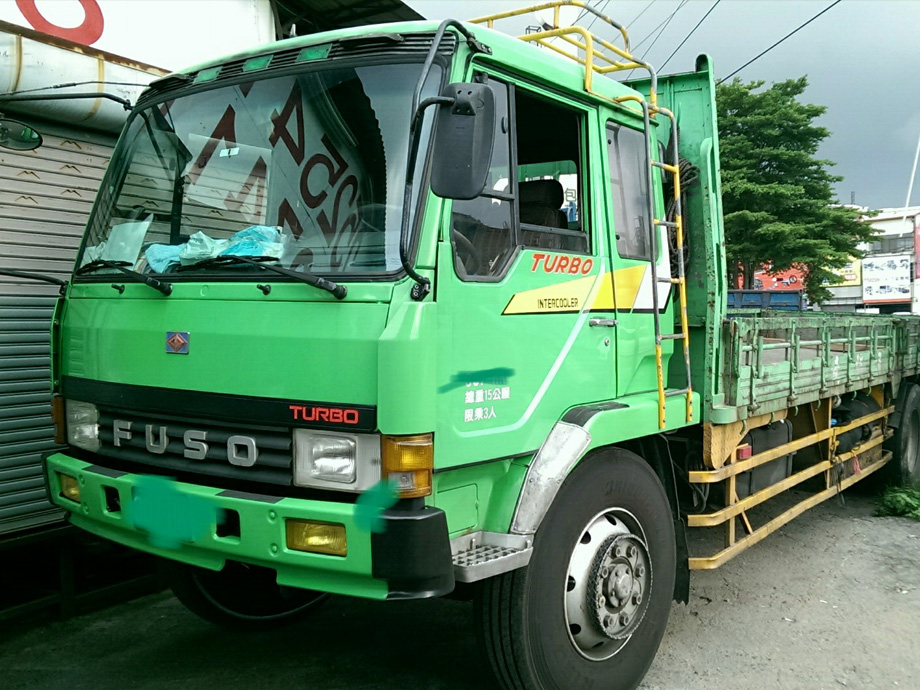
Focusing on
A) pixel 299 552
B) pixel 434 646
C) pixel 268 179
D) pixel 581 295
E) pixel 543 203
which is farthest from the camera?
pixel 434 646

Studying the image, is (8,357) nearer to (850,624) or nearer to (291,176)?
(291,176)

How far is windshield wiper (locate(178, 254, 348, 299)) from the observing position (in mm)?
2547

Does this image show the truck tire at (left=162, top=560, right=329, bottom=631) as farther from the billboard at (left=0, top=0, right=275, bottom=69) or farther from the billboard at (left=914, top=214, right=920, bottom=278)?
the billboard at (left=914, top=214, right=920, bottom=278)

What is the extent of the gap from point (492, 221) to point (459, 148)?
44cm

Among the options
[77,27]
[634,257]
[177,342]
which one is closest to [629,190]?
[634,257]

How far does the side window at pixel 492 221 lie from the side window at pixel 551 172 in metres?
0.16

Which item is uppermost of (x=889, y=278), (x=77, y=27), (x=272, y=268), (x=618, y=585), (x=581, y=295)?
(x=77, y=27)

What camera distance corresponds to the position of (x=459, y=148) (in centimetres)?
248

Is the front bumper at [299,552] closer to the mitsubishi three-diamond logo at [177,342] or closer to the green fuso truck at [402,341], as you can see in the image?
the green fuso truck at [402,341]

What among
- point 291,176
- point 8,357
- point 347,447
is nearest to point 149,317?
point 291,176

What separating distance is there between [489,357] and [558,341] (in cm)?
42

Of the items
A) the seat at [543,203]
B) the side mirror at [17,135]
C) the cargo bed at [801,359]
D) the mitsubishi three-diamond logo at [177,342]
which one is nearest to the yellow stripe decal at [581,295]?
the seat at [543,203]

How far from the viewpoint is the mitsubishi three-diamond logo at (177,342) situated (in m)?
2.87

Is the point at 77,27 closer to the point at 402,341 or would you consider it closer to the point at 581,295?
the point at 581,295
